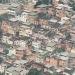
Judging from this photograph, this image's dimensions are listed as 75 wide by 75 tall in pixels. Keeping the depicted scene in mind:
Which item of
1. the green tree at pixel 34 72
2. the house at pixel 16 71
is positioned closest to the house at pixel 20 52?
the house at pixel 16 71

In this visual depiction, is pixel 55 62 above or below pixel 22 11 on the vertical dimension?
below

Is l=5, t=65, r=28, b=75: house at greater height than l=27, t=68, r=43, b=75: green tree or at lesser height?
greater

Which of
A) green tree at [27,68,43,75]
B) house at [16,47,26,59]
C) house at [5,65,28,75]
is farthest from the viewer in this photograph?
house at [16,47,26,59]

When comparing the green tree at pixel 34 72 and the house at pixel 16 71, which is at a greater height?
the house at pixel 16 71

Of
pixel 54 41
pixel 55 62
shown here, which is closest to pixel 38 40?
pixel 54 41

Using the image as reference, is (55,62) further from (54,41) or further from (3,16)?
(3,16)

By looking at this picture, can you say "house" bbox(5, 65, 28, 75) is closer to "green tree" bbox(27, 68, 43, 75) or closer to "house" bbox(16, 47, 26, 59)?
"green tree" bbox(27, 68, 43, 75)

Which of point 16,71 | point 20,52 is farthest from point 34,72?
point 20,52

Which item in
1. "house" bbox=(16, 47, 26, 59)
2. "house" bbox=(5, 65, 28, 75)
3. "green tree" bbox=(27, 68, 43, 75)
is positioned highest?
"house" bbox=(16, 47, 26, 59)

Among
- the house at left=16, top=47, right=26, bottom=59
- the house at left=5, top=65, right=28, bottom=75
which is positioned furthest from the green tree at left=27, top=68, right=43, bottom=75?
the house at left=16, top=47, right=26, bottom=59

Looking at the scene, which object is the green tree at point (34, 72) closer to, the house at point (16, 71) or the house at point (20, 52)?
the house at point (16, 71)

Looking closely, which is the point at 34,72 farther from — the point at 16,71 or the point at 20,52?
the point at 20,52
